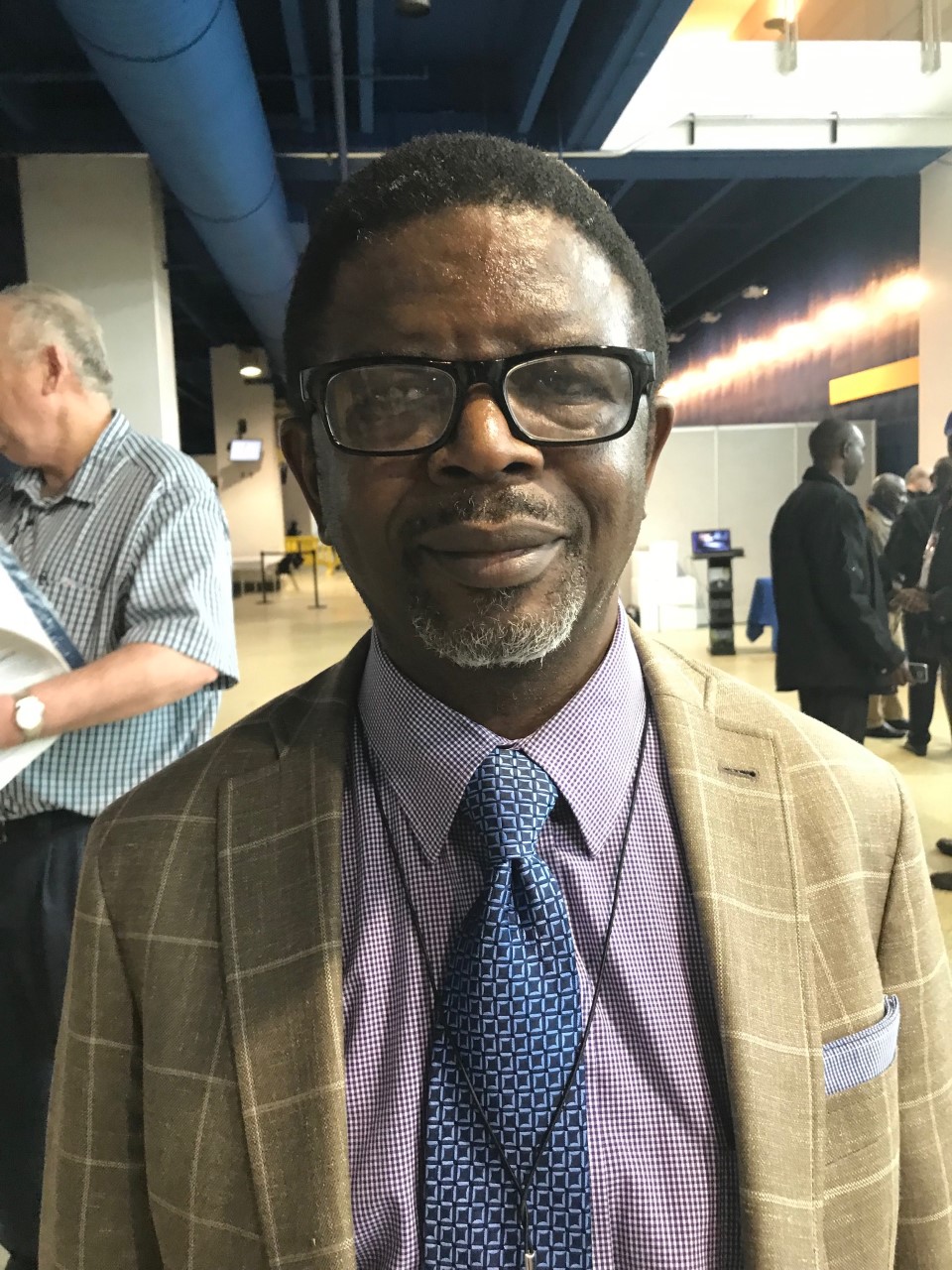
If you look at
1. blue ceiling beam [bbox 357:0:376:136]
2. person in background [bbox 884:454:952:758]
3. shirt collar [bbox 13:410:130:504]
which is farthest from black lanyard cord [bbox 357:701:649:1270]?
blue ceiling beam [bbox 357:0:376:136]

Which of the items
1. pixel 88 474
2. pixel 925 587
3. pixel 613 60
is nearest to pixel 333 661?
pixel 613 60

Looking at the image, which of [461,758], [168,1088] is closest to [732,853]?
[461,758]

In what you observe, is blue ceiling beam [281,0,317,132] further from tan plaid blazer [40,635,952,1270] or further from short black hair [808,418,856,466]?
tan plaid blazer [40,635,952,1270]

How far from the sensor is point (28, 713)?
1374 millimetres

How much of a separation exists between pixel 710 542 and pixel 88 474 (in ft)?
27.0

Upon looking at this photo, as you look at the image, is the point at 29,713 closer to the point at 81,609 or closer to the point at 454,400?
the point at 81,609

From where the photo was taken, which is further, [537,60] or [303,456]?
[537,60]

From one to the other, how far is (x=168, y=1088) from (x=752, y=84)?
275 inches

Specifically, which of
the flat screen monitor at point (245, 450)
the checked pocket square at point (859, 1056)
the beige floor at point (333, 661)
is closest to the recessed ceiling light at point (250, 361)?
the flat screen monitor at point (245, 450)

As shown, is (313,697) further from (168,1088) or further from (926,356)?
(926,356)

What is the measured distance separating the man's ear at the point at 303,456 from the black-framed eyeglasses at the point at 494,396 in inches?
4.6

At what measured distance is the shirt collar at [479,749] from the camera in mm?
840

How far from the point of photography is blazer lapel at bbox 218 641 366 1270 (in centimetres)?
71

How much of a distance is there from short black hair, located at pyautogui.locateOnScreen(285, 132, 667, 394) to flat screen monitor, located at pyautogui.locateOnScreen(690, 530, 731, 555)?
334 inches
